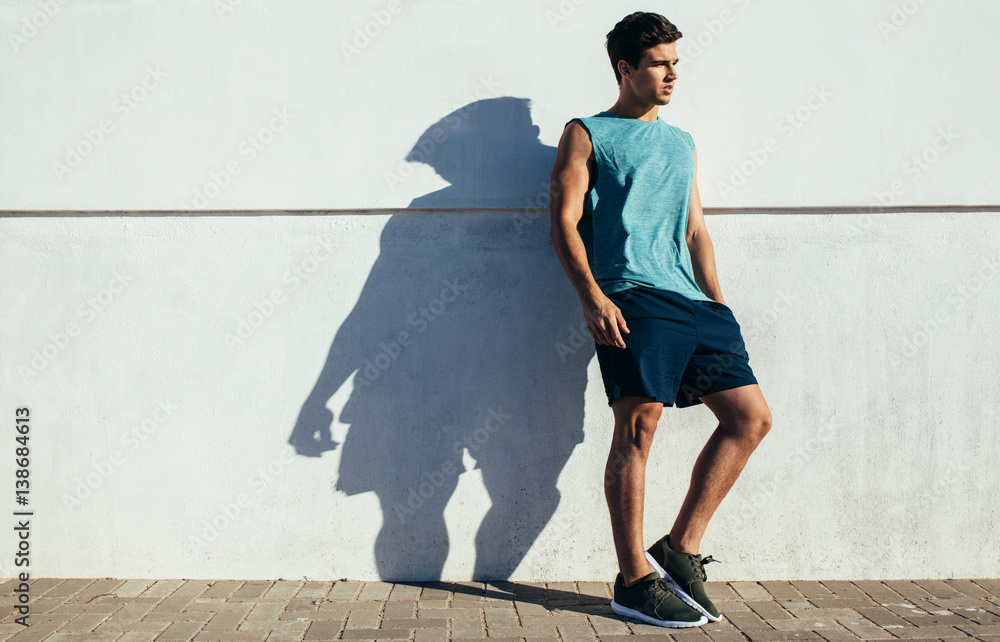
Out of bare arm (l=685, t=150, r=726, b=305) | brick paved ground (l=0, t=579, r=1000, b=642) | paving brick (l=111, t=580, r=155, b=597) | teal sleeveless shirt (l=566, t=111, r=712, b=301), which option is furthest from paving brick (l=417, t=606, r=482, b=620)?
bare arm (l=685, t=150, r=726, b=305)

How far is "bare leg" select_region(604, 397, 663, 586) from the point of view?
2918mm

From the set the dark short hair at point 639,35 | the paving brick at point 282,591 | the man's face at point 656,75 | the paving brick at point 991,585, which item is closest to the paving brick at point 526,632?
the paving brick at point 282,591

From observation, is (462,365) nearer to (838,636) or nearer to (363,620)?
(363,620)

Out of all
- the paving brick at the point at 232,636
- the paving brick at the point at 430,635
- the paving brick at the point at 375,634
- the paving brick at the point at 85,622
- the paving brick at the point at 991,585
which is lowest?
the paving brick at the point at 991,585

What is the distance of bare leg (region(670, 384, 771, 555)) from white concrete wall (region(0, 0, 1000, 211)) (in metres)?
0.99

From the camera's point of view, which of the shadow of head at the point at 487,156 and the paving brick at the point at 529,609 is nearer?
the paving brick at the point at 529,609

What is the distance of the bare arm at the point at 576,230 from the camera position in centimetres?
285

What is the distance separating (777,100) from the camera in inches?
137

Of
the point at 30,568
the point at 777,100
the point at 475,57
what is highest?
the point at 475,57

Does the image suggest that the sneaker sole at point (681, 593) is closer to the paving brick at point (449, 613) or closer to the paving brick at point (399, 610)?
the paving brick at point (449, 613)

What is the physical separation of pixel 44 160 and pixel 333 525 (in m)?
2.13

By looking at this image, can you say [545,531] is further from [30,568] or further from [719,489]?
[30,568]

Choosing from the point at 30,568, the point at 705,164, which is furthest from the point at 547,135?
the point at 30,568

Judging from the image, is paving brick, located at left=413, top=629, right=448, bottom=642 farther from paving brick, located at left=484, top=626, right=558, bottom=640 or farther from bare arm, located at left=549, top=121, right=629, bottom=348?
bare arm, located at left=549, top=121, right=629, bottom=348
